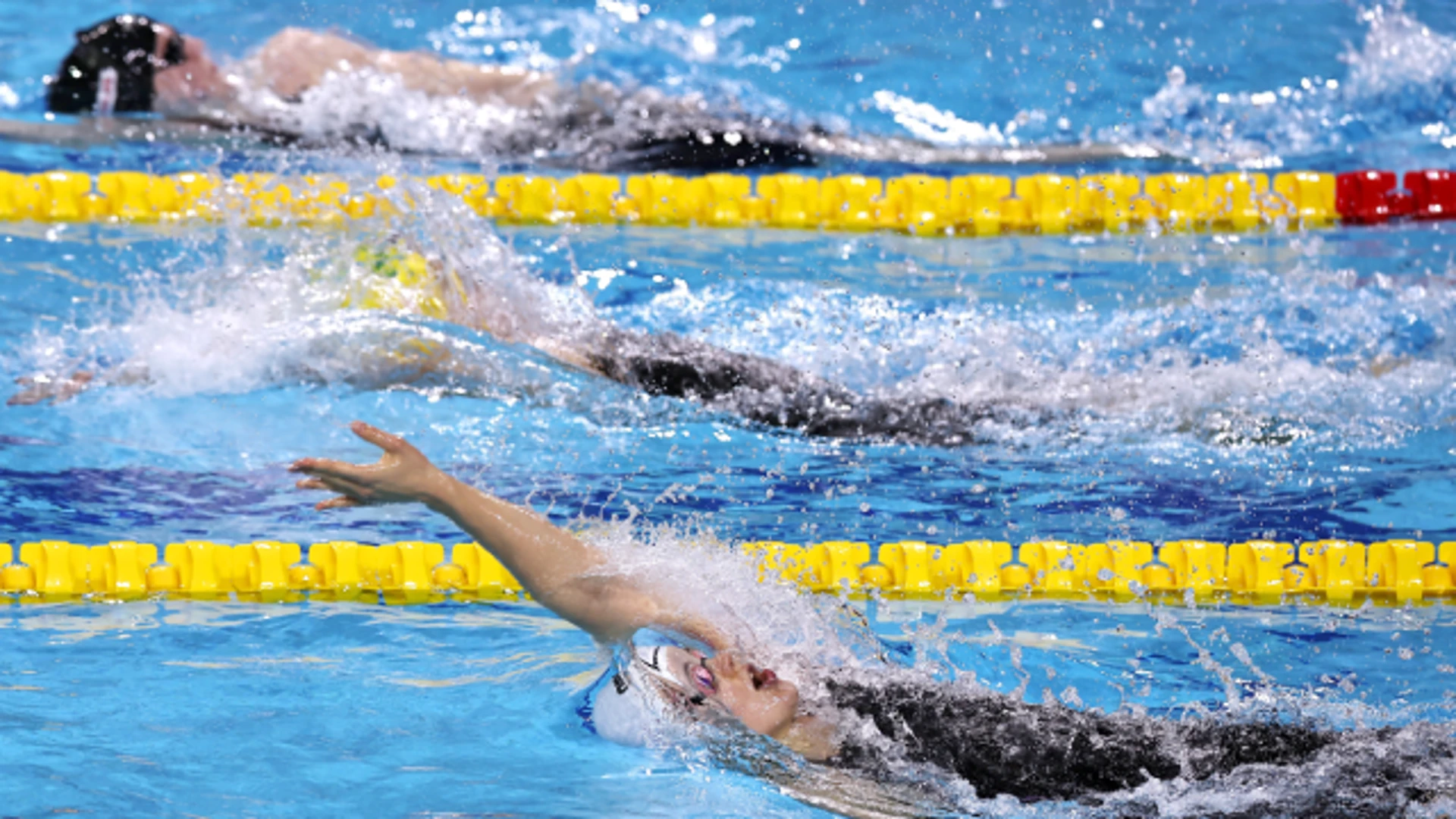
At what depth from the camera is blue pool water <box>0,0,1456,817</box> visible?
8.59 feet

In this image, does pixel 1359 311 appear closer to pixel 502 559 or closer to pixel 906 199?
pixel 906 199

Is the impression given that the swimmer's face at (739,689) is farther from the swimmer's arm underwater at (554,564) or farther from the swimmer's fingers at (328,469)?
the swimmer's fingers at (328,469)

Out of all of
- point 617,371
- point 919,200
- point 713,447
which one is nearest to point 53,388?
point 617,371

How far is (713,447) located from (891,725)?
71.2 inches

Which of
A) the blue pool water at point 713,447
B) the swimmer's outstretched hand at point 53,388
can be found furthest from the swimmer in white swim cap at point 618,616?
the swimmer's outstretched hand at point 53,388

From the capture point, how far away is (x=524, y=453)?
13.3ft

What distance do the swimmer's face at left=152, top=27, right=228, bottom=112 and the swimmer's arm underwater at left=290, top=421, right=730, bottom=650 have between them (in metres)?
5.31

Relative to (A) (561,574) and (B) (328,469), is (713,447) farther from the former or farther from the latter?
(B) (328,469)

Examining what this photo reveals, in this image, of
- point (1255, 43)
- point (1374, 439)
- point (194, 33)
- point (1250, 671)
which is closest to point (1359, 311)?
point (1374, 439)

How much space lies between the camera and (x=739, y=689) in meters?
2.35

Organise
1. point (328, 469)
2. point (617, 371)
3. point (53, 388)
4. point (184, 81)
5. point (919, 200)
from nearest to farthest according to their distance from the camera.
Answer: point (328, 469)
point (53, 388)
point (617, 371)
point (919, 200)
point (184, 81)

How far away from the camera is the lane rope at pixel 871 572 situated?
10.9ft

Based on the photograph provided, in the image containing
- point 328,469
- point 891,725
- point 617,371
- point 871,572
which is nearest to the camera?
point 328,469

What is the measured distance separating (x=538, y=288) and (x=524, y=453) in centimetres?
86
